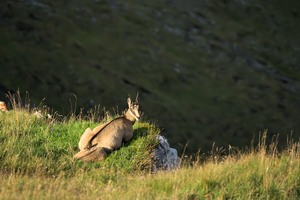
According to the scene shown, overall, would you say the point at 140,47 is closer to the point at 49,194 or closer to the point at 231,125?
the point at 231,125

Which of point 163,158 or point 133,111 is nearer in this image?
point 163,158

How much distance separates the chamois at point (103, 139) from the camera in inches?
552

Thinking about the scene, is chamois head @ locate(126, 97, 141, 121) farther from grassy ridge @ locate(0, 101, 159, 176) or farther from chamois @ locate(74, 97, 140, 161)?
chamois @ locate(74, 97, 140, 161)

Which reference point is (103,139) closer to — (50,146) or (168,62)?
(50,146)

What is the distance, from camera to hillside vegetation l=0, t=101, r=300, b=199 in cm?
1098

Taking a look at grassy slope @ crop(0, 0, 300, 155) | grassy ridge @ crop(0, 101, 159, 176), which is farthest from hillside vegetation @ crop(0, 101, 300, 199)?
grassy slope @ crop(0, 0, 300, 155)

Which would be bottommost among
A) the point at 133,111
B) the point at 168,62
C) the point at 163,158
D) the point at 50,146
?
the point at 168,62

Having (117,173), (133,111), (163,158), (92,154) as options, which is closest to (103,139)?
(92,154)

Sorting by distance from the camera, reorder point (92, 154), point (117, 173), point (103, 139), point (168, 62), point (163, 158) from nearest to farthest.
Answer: point (117, 173)
point (92, 154)
point (103, 139)
point (163, 158)
point (168, 62)

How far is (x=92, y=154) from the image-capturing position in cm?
1396

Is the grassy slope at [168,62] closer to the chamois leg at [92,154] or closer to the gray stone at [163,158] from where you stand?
the gray stone at [163,158]

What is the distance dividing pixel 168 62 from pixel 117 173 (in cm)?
12626

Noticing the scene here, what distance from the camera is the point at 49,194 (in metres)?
9.88

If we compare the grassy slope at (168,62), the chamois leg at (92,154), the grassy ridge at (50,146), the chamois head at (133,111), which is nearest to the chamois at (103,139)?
the chamois leg at (92,154)
